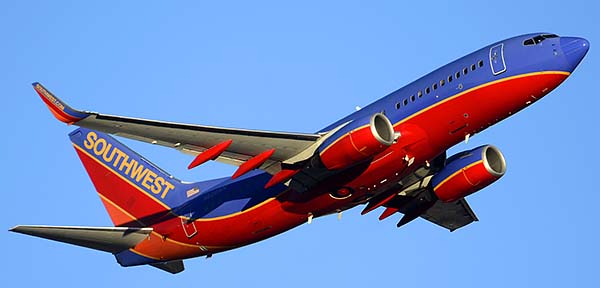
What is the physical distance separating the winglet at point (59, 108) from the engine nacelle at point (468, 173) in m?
17.2

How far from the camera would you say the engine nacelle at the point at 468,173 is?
43969 mm

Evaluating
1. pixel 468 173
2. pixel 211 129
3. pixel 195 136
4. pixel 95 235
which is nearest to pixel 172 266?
pixel 95 235

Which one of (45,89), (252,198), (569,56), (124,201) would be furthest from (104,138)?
(569,56)

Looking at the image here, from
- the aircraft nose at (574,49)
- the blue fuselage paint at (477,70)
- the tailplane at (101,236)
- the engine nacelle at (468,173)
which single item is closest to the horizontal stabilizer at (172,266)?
the tailplane at (101,236)

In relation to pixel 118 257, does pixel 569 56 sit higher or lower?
higher

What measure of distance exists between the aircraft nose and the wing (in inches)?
412

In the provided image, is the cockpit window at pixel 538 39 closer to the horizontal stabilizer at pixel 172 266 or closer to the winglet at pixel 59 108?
the winglet at pixel 59 108

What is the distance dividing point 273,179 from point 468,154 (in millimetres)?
9349

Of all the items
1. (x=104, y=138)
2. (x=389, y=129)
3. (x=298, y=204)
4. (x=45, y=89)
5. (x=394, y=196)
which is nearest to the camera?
(x=45, y=89)

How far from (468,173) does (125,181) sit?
17.0m

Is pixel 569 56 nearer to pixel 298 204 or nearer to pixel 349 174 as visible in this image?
pixel 349 174

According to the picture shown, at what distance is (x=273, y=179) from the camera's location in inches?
1633

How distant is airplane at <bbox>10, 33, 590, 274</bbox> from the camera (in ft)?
129

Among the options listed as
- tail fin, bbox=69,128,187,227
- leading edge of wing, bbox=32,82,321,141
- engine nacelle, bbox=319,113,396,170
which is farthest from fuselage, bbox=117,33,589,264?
tail fin, bbox=69,128,187,227
